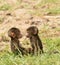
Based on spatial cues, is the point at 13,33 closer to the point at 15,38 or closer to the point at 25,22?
the point at 15,38

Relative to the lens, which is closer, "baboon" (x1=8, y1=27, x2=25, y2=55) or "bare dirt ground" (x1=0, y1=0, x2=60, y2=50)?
"baboon" (x1=8, y1=27, x2=25, y2=55)

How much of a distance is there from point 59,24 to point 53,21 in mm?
419

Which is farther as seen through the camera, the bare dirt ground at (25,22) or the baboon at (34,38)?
the bare dirt ground at (25,22)

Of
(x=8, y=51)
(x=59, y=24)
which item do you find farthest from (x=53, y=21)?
(x=8, y=51)

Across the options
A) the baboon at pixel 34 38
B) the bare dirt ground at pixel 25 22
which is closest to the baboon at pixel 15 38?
the baboon at pixel 34 38

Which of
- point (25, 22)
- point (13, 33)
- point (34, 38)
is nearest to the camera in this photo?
point (13, 33)

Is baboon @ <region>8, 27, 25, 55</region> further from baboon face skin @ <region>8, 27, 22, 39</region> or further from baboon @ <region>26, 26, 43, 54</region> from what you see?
baboon @ <region>26, 26, 43, 54</region>

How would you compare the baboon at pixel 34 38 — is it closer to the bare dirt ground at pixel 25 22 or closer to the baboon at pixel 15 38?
the baboon at pixel 15 38

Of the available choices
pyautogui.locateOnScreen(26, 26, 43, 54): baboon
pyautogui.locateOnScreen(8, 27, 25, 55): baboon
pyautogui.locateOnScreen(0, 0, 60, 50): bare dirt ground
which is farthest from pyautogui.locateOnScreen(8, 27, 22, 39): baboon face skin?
pyautogui.locateOnScreen(0, 0, 60, 50): bare dirt ground

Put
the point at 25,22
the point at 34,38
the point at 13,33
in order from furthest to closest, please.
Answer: the point at 25,22
the point at 34,38
the point at 13,33

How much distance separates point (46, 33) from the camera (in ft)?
35.9

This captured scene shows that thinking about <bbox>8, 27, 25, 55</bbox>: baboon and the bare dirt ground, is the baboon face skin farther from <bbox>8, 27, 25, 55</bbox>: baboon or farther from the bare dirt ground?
the bare dirt ground

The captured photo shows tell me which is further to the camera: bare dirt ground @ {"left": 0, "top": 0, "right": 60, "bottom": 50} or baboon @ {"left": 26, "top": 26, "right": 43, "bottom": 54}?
bare dirt ground @ {"left": 0, "top": 0, "right": 60, "bottom": 50}

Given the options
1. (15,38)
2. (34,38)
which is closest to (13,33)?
(15,38)
